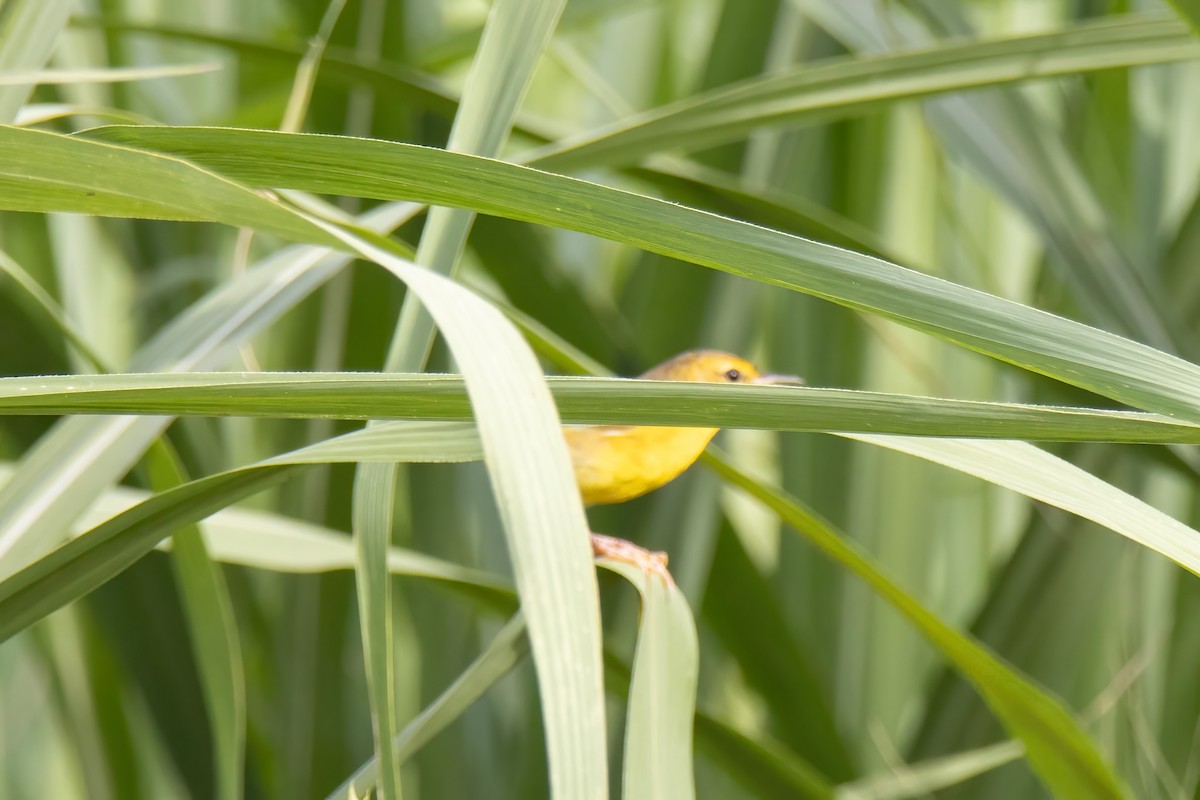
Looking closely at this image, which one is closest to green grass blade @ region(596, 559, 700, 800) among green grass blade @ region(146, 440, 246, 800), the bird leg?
the bird leg

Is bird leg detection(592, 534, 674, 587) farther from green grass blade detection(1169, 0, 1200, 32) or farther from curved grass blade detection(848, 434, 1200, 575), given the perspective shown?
green grass blade detection(1169, 0, 1200, 32)

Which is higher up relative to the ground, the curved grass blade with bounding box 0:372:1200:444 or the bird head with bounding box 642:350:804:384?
the bird head with bounding box 642:350:804:384

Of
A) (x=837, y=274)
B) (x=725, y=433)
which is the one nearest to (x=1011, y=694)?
(x=837, y=274)

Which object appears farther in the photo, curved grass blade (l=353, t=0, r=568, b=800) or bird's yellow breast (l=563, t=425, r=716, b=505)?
bird's yellow breast (l=563, t=425, r=716, b=505)

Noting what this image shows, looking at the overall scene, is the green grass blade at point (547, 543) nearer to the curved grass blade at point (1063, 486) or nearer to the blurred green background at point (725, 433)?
the curved grass blade at point (1063, 486)

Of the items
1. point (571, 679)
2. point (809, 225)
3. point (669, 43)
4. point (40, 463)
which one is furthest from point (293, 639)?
point (669, 43)

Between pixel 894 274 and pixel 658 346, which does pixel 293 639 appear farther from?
pixel 894 274
